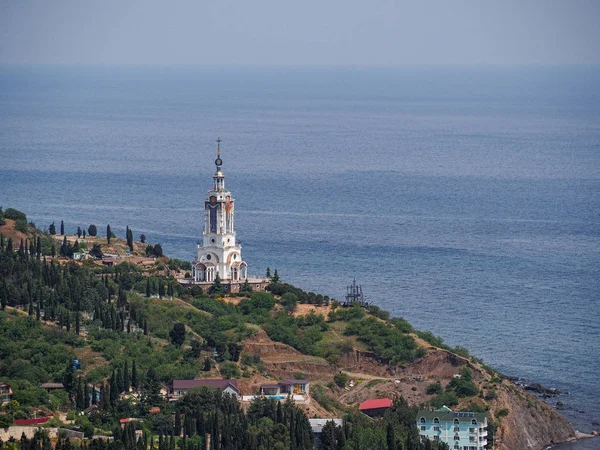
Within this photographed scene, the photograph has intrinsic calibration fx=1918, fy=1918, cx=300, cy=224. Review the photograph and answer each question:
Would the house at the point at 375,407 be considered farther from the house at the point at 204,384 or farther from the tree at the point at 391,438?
the tree at the point at 391,438

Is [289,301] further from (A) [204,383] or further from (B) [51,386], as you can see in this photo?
(B) [51,386]

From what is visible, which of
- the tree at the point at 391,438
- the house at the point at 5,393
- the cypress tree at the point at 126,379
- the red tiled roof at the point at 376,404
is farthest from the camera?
the red tiled roof at the point at 376,404

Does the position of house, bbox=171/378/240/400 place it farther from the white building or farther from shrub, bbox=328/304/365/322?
the white building

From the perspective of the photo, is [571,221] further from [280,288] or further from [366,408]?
[366,408]

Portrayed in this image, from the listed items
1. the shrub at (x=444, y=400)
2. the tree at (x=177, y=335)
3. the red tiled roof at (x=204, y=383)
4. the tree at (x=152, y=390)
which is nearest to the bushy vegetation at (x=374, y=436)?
the shrub at (x=444, y=400)

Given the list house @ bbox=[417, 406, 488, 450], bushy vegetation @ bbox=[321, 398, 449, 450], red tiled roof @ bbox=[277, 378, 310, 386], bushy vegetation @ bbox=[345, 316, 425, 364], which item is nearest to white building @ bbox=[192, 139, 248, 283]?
bushy vegetation @ bbox=[345, 316, 425, 364]

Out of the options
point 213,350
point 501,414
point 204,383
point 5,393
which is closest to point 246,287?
point 213,350

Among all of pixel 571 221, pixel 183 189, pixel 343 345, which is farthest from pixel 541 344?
pixel 183 189
